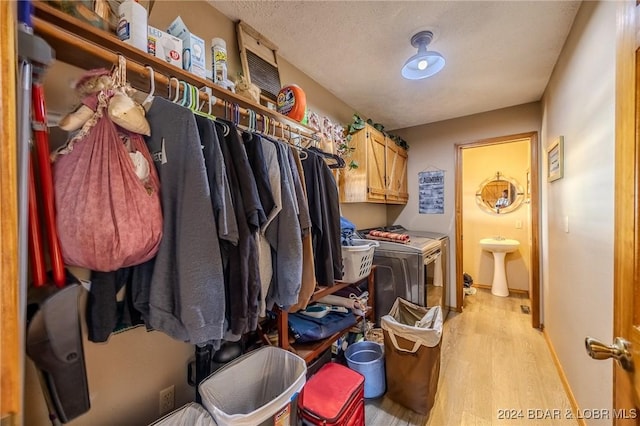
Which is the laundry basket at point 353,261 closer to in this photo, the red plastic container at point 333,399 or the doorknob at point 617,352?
the red plastic container at point 333,399

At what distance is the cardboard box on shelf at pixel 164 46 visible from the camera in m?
0.93

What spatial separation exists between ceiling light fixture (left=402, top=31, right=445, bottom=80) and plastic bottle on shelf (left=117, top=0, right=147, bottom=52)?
153cm

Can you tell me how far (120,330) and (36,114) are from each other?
818 millimetres

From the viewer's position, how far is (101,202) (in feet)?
2.16

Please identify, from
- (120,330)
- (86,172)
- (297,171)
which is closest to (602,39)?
(297,171)

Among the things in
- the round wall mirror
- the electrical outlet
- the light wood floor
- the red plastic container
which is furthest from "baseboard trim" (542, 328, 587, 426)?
the electrical outlet

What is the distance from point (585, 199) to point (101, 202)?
83.7 inches

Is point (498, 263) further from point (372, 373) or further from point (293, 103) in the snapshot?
point (293, 103)

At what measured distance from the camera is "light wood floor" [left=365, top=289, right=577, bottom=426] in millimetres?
1563

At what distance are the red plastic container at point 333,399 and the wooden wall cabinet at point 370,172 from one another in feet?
4.80

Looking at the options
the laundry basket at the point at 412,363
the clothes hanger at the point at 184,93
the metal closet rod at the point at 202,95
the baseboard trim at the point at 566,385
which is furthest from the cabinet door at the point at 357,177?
the baseboard trim at the point at 566,385

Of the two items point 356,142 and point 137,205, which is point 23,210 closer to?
point 137,205

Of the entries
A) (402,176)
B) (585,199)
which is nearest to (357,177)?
(402,176)

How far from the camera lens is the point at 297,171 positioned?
49.4 inches
